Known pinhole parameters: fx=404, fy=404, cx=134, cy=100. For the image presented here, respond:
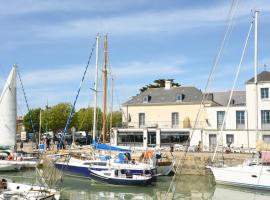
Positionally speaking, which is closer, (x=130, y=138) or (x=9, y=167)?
(x=9, y=167)

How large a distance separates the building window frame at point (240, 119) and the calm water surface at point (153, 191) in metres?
15.9

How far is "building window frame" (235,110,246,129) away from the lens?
45406 millimetres

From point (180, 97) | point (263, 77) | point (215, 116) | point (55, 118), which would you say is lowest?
point (215, 116)

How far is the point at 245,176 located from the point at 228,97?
24.3 meters

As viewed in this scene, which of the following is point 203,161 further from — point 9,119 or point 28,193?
point 28,193

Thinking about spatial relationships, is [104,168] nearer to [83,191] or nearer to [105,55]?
[83,191]

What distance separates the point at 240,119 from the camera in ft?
150

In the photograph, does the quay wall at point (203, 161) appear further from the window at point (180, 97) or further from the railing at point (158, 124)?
the window at point (180, 97)

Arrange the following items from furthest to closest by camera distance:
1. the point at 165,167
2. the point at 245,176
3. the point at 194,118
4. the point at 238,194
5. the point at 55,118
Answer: the point at 55,118 → the point at 194,118 → the point at 165,167 → the point at 245,176 → the point at 238,194

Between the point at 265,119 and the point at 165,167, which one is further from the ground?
the point at 265,119

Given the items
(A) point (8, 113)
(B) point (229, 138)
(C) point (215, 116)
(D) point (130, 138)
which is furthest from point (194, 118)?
(A) point (8, 113)

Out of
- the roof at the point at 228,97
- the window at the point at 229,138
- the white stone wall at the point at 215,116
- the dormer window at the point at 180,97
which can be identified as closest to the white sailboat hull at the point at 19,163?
the white stone wall at the point at 215,116

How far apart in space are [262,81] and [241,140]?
6936 millimetres

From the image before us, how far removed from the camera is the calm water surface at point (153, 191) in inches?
1011
